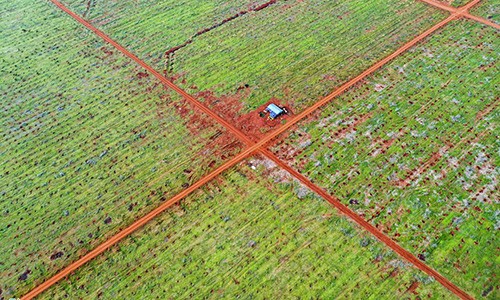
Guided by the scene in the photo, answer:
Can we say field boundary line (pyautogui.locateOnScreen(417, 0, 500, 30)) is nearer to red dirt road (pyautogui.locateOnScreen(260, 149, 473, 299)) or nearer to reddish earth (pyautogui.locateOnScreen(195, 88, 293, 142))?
reddish earth (pyautogui.locateOnScreen(195, 88, 293, 142))

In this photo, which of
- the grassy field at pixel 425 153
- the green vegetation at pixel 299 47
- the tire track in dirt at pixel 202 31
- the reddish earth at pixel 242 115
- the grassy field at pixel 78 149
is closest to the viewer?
the grassy field at pixel 425 153

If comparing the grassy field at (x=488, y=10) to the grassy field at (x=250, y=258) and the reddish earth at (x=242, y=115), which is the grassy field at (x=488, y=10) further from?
the grassy field at (x=250, y=258)

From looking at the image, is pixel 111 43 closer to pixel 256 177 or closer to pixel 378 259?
pixel 256 177

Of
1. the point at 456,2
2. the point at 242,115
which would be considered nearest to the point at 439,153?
the point at 242,115

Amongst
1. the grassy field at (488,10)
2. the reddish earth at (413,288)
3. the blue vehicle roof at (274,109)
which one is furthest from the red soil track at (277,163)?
the grassy field at (488,10)

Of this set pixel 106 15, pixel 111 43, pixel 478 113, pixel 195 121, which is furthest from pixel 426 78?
pixel 106 15

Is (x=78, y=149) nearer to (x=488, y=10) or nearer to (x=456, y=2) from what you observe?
(x=456, y=2)
